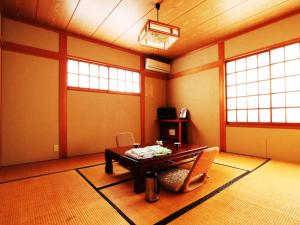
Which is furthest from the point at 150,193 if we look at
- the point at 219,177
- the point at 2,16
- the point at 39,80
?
the point at 2,16

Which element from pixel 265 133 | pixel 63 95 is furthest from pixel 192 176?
pixel 63 95

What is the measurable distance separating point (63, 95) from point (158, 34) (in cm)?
239

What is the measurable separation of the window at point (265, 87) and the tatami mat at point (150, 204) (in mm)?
1886

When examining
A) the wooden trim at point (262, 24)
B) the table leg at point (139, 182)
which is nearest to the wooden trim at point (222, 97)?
the wooden trim at point (262, 24)

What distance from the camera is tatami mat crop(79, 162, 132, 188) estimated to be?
214 centimetres

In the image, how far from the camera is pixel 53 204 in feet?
5.26

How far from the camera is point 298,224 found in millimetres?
1286

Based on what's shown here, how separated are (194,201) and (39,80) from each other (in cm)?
334

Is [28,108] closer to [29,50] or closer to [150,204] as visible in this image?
[29,50]

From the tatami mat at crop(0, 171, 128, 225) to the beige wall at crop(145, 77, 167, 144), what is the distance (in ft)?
9.14

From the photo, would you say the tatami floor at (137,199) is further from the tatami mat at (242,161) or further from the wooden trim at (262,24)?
the wooden trim at (262,24)

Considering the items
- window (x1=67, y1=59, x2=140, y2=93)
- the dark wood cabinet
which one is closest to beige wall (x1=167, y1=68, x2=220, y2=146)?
the dark wood cabinet

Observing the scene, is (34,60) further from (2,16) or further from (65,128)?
(65,128)

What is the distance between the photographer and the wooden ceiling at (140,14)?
260cm
